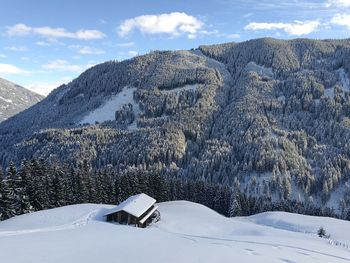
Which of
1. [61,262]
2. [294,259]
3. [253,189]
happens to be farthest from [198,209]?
[253,189]

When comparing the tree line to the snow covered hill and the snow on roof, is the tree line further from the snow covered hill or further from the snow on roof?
the snow on roof

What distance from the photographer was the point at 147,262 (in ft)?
89.2

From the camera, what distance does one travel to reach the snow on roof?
66350 mm

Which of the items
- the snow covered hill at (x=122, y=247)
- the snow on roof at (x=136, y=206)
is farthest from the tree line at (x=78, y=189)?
the snow on roof at (x=136, y=206)

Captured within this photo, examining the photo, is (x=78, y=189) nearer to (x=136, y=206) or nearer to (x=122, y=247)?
(x=136, y=206)

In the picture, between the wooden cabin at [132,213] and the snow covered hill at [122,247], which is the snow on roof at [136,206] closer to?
the wooden cabin at [132,213]

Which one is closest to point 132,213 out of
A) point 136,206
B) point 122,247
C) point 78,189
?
point 136,206

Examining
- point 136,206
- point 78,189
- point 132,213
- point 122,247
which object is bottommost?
point 78,189

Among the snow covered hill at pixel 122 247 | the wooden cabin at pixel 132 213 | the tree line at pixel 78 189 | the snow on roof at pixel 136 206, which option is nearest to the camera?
the snow covered hill at pixel 122 247

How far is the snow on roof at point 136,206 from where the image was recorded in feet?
218

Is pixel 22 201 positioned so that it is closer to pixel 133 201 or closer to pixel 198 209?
pixel 133 201

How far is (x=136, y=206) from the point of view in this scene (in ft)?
229

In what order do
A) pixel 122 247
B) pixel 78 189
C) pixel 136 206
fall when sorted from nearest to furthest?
pixel 122 247, pixel 136 206, pixel 78 189

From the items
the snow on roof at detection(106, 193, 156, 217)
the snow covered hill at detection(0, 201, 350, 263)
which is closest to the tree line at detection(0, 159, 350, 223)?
the snow covered hill at detection(0, 201, 350, 263)
